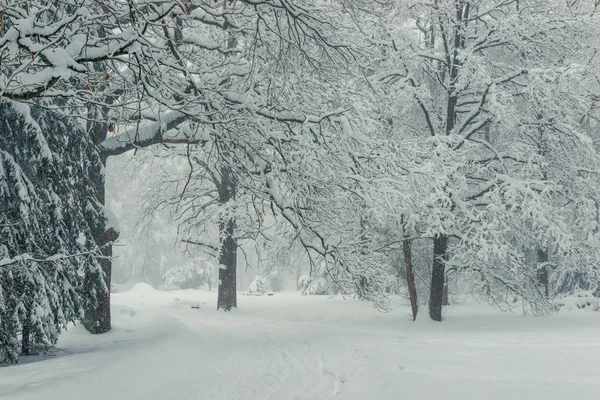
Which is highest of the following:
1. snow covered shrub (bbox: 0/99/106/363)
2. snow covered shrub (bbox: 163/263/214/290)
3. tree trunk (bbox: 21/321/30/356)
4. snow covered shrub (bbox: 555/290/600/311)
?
snow covered shrub (bbox: 0/99/106/363)

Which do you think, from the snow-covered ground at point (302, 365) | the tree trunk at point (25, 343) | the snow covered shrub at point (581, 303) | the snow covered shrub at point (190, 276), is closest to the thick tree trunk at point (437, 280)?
the snow-covered ground at point (302, 365)

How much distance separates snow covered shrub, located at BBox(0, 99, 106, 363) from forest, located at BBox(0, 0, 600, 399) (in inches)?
1.3

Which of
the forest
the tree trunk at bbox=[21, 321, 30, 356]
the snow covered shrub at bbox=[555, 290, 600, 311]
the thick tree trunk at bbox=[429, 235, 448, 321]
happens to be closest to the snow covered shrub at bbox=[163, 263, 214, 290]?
the forest

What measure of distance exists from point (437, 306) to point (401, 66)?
6.91 meters

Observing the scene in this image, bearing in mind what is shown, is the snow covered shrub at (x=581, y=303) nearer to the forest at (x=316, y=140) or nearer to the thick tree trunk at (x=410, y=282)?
the forest at (x=316, y=140)

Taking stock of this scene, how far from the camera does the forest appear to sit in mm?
5598

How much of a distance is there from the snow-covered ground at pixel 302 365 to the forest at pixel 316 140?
16.9 inches

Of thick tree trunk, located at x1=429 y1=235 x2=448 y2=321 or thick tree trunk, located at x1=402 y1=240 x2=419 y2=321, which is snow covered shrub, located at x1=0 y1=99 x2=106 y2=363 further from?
thick tree trunk, located at x1=429 y1=235 x2=448 y2=321

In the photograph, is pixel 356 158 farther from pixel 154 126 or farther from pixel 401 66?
pixel 401 66

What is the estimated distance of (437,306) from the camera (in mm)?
14750

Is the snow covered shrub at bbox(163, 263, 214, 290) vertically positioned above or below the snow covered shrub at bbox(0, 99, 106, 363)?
below

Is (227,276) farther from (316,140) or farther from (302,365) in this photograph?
(316,140)

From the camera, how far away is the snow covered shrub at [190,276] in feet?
123

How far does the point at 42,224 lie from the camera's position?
7965 millimetres
